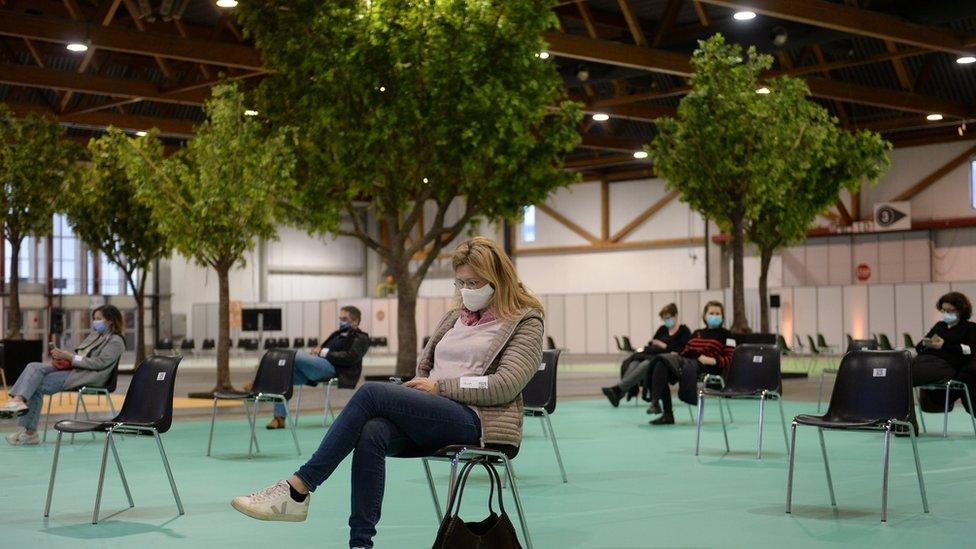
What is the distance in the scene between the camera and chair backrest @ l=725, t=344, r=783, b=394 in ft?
29.4

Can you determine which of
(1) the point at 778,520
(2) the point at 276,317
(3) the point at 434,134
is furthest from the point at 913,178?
(1) the point at 778,520

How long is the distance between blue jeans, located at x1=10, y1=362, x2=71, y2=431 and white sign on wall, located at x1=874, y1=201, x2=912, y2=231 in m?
25.2

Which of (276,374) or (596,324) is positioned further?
(596,324)

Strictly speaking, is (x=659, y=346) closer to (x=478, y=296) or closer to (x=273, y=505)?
(x=478, y=296)

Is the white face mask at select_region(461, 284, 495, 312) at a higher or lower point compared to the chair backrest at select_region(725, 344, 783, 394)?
higher

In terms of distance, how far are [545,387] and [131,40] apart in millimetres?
11988

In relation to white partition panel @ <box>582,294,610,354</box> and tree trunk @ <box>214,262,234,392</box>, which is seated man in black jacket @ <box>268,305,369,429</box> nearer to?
tree trunk @ <box>214,262,234,392</box>

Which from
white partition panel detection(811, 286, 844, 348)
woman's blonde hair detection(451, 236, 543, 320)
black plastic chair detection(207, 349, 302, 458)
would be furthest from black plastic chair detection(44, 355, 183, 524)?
white partition panel detection(811, 286, 844, 348)

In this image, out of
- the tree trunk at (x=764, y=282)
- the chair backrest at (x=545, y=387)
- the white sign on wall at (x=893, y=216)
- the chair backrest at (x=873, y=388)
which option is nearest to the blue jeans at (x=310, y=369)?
the chair backrest at (x=545, y=387)

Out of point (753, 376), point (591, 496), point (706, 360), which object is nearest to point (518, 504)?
point (591, 496)

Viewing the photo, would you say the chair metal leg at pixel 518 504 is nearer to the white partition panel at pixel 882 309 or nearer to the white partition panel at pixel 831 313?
the white partition panel at pixel 882 309

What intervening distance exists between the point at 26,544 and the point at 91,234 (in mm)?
15736

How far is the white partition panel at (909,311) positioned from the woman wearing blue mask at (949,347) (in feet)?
63.9

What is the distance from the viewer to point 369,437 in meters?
4.38
